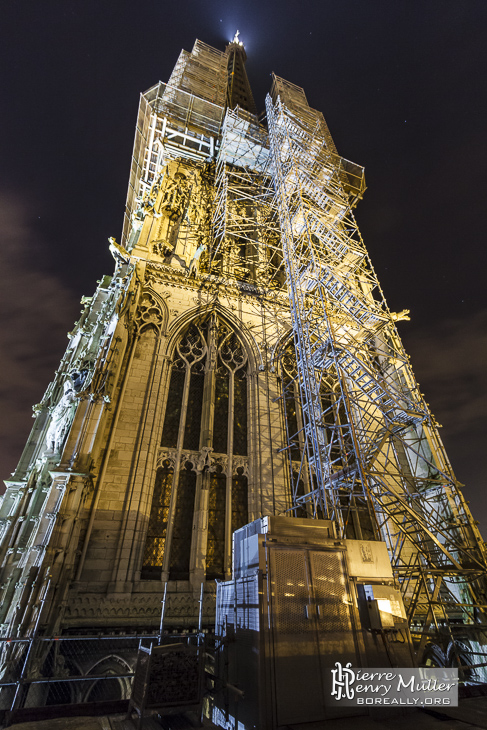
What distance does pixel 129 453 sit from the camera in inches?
408

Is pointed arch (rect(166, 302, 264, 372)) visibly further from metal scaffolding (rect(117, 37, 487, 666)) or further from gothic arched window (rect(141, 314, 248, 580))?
metal scaffolding (rect(117, 37, 487, 666))

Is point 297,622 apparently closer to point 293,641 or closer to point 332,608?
point 293,641

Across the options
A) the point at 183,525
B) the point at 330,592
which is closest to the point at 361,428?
the point at 183,525

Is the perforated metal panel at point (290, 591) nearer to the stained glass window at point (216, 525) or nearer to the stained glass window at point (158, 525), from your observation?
the stained glass window at point (216, 525)

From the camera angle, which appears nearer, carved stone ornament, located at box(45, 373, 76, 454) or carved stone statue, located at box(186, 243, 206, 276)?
carved stone ornament, located at box(45, 373, 76, 454)

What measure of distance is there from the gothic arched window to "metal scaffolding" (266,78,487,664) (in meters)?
2.17

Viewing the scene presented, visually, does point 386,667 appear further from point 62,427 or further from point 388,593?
point 62,427

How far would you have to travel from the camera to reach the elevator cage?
4.50 meters

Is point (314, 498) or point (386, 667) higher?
point (314, 498)

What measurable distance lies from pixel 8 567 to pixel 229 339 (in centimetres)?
1009

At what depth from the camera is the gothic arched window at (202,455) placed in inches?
391

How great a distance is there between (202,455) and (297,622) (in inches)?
263

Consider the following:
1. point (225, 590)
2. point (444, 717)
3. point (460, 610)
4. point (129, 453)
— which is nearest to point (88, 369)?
point (129, 453)

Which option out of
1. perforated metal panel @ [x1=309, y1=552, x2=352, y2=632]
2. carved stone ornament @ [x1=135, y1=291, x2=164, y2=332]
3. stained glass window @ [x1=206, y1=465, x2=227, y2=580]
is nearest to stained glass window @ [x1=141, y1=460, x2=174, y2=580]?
stained glass window @ [x1=206, y1=465, x2=227, y2=580]
